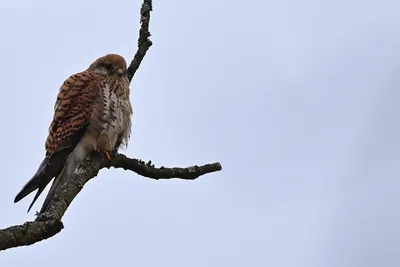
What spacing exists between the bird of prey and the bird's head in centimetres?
2

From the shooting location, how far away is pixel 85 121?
5.45 m

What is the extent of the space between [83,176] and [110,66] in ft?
7.00

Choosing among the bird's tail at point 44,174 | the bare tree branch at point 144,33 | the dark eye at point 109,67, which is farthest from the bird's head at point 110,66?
the bird's tail at point 44,174

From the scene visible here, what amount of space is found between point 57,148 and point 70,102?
17.5 inches

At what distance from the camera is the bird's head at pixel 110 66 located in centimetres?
603

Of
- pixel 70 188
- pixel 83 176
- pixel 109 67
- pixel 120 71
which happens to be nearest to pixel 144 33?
pixel 120 71

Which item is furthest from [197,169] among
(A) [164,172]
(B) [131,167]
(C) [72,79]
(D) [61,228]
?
(C) [72,79]

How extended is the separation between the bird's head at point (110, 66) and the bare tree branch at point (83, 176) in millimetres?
235

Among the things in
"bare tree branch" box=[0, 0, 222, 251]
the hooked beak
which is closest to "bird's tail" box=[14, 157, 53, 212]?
"bare tree branch" box=[0, 0, 222, 251]

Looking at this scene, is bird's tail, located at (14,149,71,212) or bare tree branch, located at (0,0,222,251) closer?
bare tree branch, located at (0,0,222,251)

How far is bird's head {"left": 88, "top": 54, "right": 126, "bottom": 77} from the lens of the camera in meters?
6.03

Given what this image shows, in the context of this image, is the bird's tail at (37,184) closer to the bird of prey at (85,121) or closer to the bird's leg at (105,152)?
the bird of prey at (85,121)

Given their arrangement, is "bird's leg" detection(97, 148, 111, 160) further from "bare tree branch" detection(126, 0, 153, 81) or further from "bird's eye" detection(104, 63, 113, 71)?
"bird's eye" detection(104, 63, 113, 71)

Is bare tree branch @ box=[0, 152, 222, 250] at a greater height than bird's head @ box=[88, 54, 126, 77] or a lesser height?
lesser
